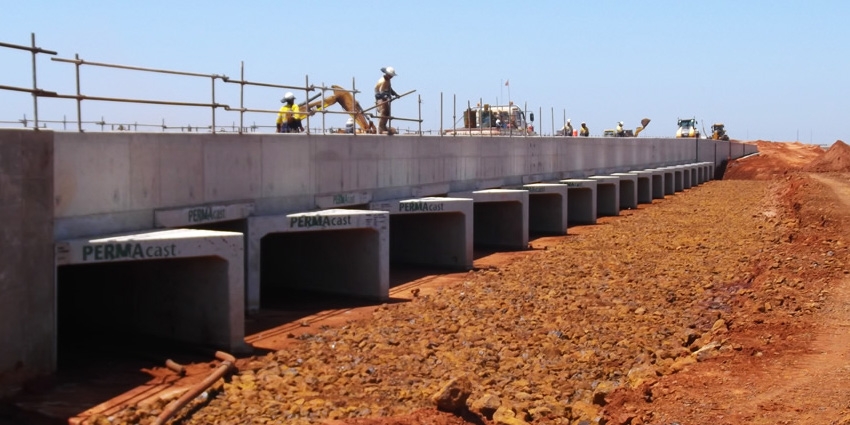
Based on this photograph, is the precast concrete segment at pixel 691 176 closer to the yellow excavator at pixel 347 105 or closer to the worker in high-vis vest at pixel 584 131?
the worker in high-vis vest at pixel 584 131

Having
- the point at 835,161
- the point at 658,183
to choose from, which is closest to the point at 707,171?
the point at 835,161

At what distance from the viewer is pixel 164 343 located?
1098cm

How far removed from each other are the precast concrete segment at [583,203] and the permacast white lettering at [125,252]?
18369 millimetres

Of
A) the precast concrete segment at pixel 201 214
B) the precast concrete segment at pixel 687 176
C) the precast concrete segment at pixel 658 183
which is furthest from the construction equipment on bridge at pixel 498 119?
the precast concrete segment at pixel 201 214

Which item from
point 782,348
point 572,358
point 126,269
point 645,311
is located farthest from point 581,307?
point 126,269

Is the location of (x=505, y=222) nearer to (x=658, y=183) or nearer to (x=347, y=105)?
(x=347, y=105)

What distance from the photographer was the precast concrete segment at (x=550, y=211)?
2398 centimetres

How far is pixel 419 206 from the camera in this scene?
54.3ft

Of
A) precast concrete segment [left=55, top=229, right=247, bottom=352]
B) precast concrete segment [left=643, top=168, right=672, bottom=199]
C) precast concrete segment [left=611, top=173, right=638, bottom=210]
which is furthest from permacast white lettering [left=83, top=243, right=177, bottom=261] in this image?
precast concrete segment [left=643, top=168, right=672, bottom=199]

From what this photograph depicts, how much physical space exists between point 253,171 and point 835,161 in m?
44.0

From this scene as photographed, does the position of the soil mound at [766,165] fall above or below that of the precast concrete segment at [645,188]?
above

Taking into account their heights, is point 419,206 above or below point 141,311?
above

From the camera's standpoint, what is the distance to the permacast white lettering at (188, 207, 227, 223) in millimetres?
11903

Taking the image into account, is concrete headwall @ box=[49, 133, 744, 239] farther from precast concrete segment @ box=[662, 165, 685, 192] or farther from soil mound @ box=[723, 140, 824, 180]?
soil mound @ box=[723, 140, 824, 180]
